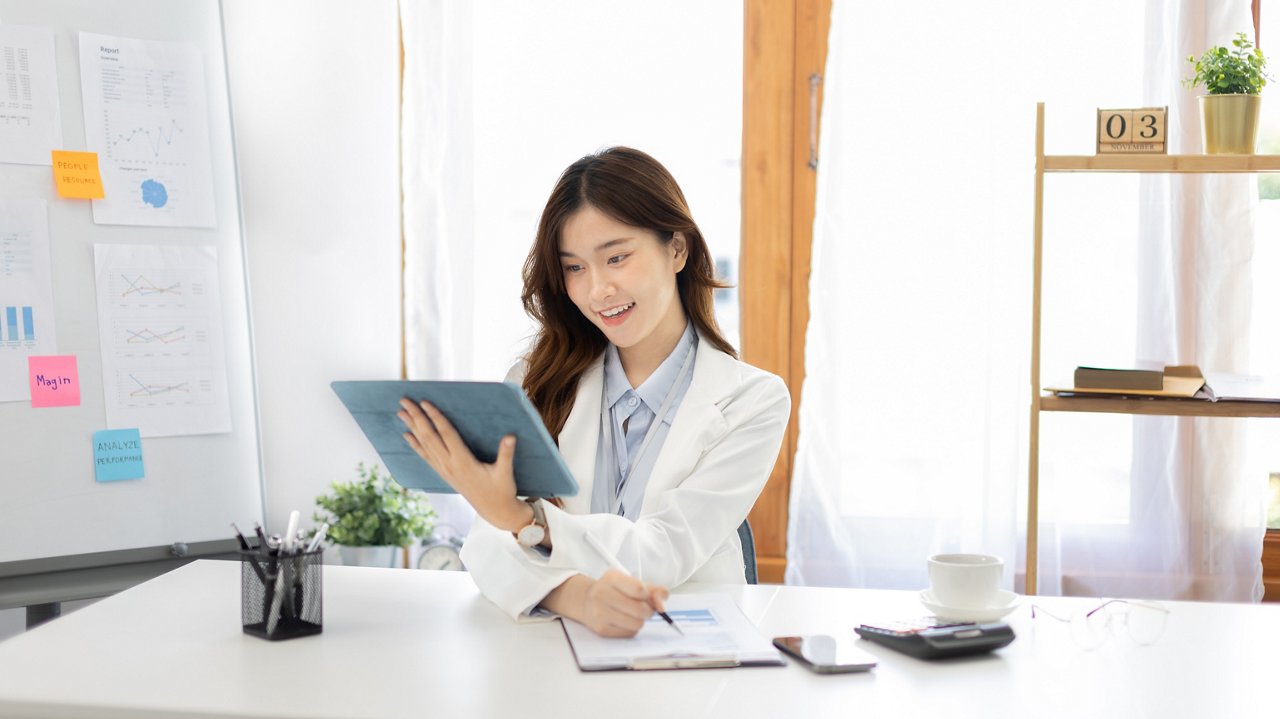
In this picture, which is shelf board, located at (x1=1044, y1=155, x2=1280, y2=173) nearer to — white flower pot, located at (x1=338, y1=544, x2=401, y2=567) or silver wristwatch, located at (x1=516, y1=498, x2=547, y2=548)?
silver wristwatch, located at (x1=516, y1=498, x2=547, y2=548)

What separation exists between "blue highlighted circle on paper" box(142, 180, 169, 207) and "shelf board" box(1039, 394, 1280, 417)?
2.17m

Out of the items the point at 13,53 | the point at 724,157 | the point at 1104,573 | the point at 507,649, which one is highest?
the point at 13,53

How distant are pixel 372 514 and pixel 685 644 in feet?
5.83

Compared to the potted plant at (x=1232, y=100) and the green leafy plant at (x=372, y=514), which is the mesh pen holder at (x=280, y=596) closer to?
the green leafy plant at (x=372, y=514)

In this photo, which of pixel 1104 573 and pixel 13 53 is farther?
pixel 1104 573

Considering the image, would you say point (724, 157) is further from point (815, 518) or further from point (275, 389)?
point (275, 389)

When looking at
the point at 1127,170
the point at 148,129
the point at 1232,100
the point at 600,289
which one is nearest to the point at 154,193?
the point at 148,129

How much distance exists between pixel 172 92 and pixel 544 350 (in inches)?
54.7

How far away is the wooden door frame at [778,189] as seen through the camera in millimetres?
2979

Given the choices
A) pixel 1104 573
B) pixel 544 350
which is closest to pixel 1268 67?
pixel 1104 573

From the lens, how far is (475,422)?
4.45 feet

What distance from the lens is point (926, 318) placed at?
287 centimetres

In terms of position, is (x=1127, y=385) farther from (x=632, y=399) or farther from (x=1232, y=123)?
(x=632, y=399)

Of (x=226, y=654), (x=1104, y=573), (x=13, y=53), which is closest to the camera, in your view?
(x=226, y=654)
